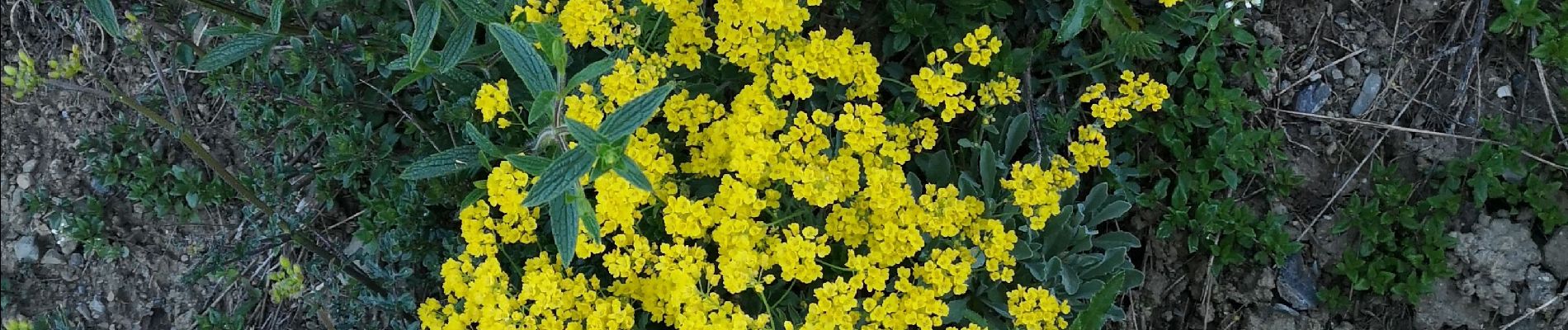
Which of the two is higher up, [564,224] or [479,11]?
[479,11]

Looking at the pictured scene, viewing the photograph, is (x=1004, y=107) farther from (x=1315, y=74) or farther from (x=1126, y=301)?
(x=1315, y=74)

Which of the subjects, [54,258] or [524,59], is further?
[54,258]

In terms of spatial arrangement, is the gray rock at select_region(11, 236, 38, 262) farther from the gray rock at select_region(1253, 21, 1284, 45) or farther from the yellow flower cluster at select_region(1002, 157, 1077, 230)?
the gray rock at select_region(1253, 21, 1284, 45)

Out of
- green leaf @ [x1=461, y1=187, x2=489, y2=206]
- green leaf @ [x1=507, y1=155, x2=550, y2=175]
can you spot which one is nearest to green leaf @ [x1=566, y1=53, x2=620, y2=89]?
green leaf @ [x1=507, y1=155, x2=550, y2=175]

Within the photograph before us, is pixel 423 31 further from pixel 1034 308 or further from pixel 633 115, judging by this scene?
pixel 1034 308

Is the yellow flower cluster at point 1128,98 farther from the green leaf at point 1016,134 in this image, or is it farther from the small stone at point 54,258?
the small stone at point 54,258

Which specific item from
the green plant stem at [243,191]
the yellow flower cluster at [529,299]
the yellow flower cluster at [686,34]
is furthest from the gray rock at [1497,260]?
the green plant stem at [243,191]

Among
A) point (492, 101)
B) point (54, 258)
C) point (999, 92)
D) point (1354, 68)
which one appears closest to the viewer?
point (492, 101)

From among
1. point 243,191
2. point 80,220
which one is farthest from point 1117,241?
point 80,220
